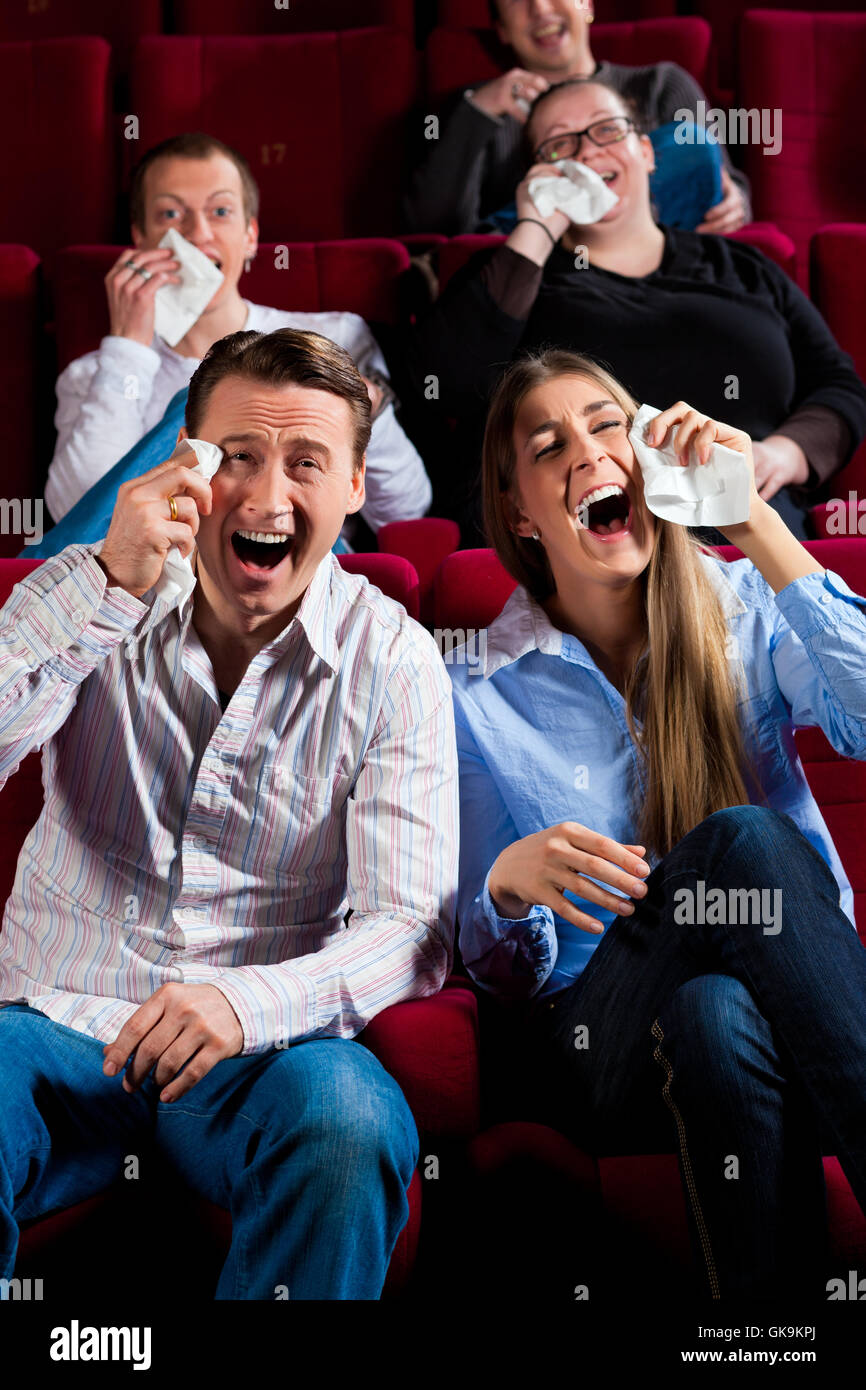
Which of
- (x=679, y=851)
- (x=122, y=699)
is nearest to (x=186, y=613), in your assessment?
(x=122, y=699)

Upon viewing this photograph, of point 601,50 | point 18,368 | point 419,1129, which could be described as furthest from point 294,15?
point 419,1129

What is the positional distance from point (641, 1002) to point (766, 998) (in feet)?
0.20

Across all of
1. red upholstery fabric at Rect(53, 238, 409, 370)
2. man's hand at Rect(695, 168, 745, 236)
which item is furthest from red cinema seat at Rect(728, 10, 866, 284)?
red upholstery fabric at Rect(53, 238, 409, 370)

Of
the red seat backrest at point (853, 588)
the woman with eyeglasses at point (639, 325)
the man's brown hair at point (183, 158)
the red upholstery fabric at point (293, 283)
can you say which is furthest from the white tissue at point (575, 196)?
the red seat backrest at point (853, 588)

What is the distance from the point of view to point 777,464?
1.09m

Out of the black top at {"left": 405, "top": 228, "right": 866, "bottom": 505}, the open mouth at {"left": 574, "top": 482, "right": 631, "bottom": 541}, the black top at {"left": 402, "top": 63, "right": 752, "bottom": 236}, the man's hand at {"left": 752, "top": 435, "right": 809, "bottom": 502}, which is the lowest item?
the open mouth at {"left": 574, "top": 482, "right": 631, "bottom": 541}

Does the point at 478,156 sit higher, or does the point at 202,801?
the point at 478,156

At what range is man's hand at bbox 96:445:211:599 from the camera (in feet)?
1.98

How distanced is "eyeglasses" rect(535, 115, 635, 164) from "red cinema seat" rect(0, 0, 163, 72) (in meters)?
0.80

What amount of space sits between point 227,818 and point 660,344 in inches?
28.2

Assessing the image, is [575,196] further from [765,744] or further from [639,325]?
[765,744]

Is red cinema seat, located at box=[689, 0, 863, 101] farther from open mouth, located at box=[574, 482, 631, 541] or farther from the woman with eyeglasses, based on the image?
open mouth, located at box=[574, 482, 631, 541]

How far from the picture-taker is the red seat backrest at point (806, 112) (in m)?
1.56

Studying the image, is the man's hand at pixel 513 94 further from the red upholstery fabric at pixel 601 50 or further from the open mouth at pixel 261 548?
the open mouth at pixel 261 548
